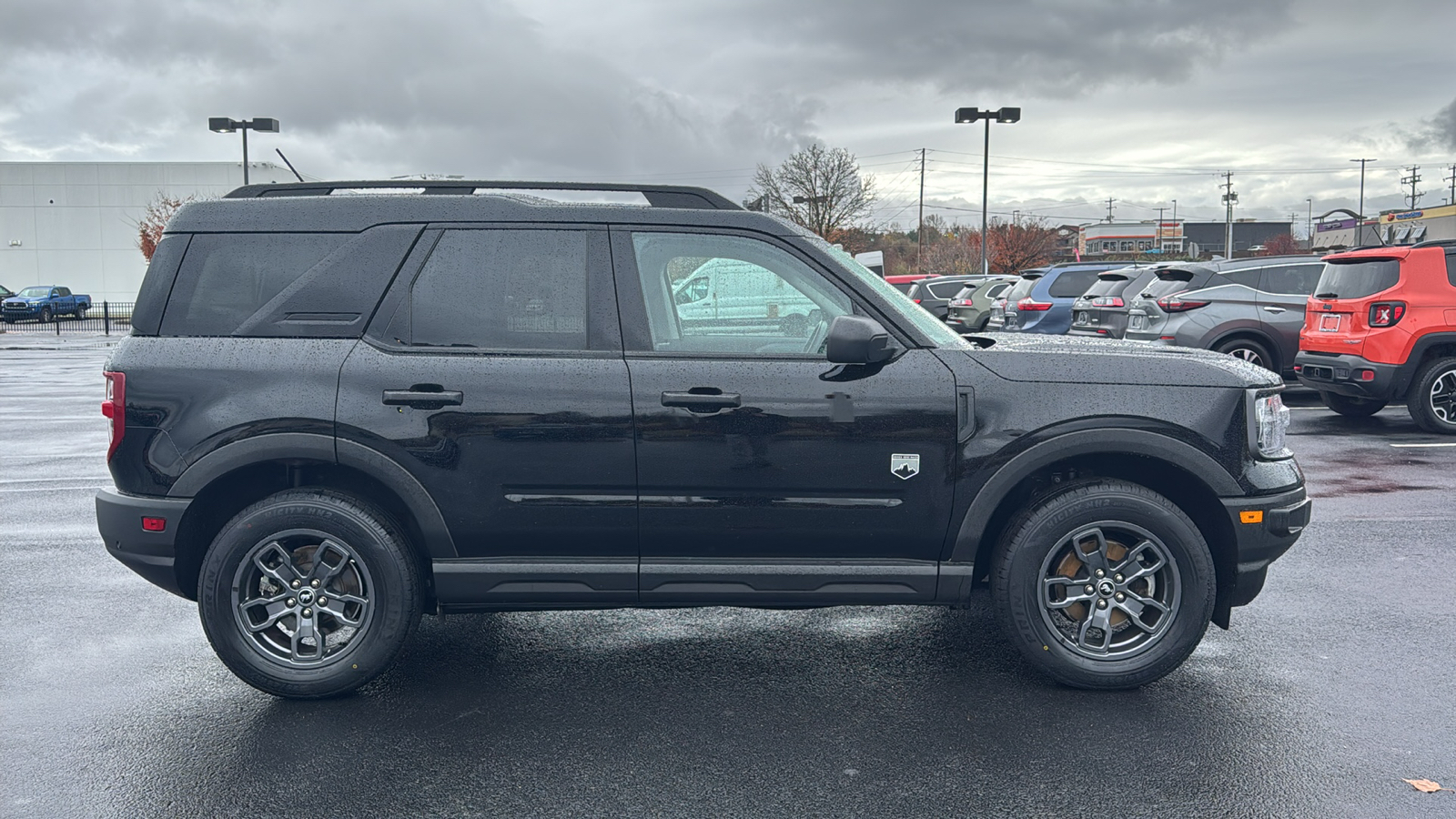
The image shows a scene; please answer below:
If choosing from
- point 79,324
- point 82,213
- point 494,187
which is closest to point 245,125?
point 79,324

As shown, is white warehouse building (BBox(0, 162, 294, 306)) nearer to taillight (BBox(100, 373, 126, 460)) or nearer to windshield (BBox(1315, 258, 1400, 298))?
windshield (BBox(1315, 258, 1400, 298))

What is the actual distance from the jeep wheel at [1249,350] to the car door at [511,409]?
37.2ft

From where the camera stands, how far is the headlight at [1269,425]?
4199 millimetres

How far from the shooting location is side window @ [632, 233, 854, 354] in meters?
4.18

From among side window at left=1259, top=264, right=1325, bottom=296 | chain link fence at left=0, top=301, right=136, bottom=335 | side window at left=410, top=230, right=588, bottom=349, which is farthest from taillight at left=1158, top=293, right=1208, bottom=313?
chain link fence at left=0, top=301, right=136, bottom=335

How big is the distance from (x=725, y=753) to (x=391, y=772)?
3.57 ft

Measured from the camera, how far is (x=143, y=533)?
4152 mm

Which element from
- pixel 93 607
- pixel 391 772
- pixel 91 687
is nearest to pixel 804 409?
pixel 391 772

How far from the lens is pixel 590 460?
4070 mm

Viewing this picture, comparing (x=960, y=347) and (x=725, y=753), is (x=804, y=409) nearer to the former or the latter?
(x=960, y=347)

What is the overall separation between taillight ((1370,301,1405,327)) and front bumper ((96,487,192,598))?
10712mm

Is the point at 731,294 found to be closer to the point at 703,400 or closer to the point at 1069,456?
the point at 703,400

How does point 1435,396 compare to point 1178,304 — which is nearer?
point 1435,396

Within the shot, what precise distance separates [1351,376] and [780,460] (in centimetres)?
906
